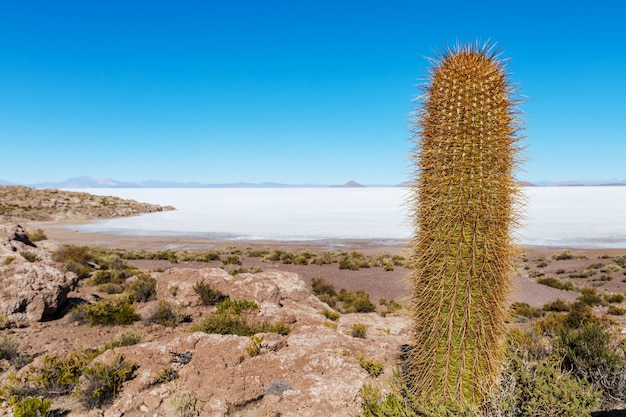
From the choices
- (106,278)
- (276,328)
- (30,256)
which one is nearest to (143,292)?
(106,278)

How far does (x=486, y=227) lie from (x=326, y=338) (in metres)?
3.93

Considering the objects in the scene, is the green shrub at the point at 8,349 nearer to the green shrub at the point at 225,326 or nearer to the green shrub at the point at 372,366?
the green shrub at the point at 225,326

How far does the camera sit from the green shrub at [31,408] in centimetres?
388

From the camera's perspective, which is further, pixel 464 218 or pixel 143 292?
pixel 143 292

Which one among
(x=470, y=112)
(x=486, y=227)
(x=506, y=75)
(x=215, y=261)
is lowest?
(x=215, y=261)

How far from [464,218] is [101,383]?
4.64 m

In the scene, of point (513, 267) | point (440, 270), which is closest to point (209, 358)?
point (440, 270)

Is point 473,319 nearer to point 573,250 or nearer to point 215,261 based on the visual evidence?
point 215,261

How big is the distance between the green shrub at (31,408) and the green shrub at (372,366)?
3.74m

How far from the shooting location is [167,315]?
26.9 ft

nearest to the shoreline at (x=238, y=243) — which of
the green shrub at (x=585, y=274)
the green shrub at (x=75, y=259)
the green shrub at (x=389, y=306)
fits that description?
the green shrub at (x=585, y=274)

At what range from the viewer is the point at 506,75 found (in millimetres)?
3568

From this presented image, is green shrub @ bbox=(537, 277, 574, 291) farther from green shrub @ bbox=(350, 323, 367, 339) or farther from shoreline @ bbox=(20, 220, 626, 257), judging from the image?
green shrub @ bbox=(350, 323, 367, 339)

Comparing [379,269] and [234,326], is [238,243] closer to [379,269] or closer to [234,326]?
[379,269]
